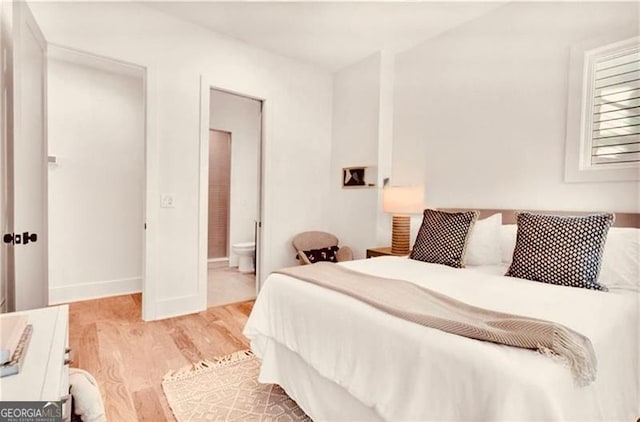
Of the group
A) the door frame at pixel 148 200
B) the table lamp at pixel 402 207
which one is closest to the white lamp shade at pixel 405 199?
the table lamp at pixel 402 207

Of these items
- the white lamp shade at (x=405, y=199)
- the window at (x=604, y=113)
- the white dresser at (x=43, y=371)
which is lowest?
the white dresser at (x=43, y=371)

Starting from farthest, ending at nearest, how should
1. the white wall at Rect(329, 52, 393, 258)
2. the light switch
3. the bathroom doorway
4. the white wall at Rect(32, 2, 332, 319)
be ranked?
the bathroom doorway, the white wall at Rect(329, 52, 393, 258), the light switch, the white wall at Rect(32, 2, 332, 319)

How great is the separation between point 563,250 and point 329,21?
267 centimetres

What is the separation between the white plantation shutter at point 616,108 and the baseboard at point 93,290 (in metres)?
4.58

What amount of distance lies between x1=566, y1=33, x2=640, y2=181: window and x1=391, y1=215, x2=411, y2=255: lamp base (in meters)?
1.36

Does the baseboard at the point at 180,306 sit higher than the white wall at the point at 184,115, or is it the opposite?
the white wall at the point at 184,115

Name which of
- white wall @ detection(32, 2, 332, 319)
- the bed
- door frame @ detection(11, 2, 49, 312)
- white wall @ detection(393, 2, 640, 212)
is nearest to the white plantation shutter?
white wall @ detection(393, 2, 640, 212)

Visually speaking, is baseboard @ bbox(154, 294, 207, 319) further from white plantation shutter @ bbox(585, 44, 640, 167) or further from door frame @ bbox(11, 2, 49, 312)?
white plantation shutter @ bbox(585, 44, 640, 167)

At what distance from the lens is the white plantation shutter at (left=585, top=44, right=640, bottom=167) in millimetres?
2188

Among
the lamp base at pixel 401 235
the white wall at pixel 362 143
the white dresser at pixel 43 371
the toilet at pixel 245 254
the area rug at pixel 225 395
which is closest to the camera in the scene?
the white dresser at pixel 43 371

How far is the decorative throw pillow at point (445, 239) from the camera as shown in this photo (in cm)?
240

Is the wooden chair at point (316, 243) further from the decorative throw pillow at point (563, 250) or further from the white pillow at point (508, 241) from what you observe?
the decorative throw pillow at point (563, 250)

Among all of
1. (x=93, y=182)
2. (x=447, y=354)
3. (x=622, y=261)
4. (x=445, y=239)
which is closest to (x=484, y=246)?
(x=445, y=239)

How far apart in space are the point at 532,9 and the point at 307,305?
2.82 m
